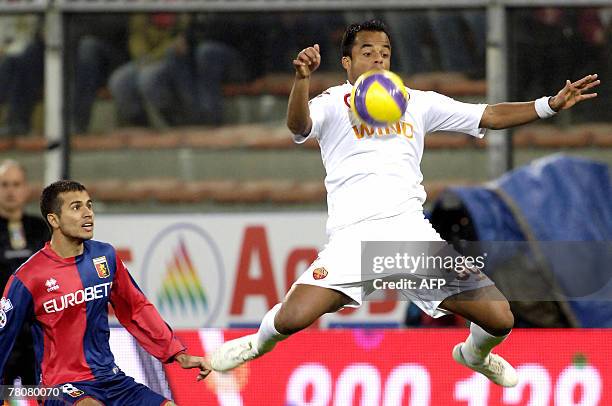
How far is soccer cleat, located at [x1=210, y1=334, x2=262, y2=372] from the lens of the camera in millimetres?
6559

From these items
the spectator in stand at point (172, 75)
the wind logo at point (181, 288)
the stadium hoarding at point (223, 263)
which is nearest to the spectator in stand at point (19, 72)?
the spectator in stand at point (172, 75)

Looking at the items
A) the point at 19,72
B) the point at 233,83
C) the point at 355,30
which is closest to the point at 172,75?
the point at 233,83

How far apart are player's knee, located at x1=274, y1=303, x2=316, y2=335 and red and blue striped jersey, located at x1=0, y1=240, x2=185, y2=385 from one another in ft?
2.52

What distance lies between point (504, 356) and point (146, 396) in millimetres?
2224

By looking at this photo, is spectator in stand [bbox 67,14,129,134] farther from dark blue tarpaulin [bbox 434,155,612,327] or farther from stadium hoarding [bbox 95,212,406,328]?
dark blue tarpaulin [bbox 434,155,612,327]

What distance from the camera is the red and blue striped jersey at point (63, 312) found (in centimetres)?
599

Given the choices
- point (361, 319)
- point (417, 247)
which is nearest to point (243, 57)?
point (361, 319)

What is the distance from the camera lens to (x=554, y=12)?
10078mm

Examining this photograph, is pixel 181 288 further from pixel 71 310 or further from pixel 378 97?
pixel 378 97

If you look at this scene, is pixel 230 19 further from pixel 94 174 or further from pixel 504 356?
pixel 504 356

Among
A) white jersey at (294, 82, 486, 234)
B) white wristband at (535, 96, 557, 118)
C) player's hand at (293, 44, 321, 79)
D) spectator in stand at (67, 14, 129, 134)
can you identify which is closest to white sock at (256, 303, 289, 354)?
white jersey at (294, 82, 486, 234)

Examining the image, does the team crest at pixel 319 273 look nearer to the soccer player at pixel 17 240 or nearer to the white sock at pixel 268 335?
the white sock at pixel 268 335

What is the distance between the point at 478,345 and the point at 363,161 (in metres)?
1.07

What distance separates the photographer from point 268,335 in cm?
636
